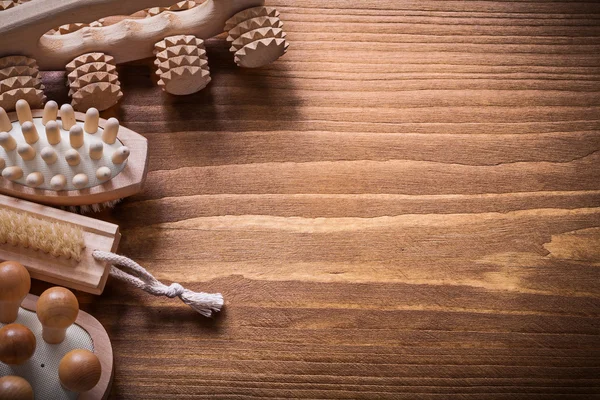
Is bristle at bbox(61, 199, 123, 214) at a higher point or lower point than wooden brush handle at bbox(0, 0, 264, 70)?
lower

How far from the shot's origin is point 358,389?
1.75 feet

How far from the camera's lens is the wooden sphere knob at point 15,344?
0.44 metres

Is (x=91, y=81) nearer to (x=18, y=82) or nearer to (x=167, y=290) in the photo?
(x=18, y=82)

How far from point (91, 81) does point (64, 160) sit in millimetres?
79

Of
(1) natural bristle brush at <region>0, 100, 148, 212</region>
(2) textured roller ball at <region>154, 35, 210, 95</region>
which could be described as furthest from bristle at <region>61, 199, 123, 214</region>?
(2) textured roller ball at <region>154, 35, 210, 95</region>

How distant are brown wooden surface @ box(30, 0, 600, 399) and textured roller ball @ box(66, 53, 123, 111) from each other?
0.03 meters

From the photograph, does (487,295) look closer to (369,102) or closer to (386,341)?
(386,341)

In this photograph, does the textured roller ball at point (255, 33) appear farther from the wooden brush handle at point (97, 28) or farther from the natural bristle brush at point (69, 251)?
the natural bristle brush at point (69, 251)

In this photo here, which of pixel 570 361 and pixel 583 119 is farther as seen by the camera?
pixel 583 119

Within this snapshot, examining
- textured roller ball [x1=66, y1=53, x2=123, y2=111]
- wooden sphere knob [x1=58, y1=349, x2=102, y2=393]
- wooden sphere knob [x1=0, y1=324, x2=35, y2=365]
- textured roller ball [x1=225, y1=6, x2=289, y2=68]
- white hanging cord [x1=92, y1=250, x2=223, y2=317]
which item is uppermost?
textured roller ball [x1=225, y1=6, x2=289, y2=68]

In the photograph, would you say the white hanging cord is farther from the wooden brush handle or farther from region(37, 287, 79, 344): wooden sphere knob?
Result: the wooden brush handle

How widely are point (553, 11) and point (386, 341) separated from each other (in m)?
0.42

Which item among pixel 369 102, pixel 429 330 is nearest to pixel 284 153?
pixel 369 102

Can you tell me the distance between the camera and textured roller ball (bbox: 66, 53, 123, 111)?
58 centimetres
